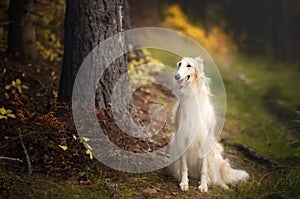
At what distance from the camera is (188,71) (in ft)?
16.8

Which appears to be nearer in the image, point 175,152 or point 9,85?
point 175,152

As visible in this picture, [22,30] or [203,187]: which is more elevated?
[22,30]

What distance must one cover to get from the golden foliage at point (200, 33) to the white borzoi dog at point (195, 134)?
12.0 m

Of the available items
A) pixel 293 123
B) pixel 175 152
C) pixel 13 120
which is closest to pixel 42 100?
pixel 13 120

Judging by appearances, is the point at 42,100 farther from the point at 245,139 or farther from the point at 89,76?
the point at 245,139

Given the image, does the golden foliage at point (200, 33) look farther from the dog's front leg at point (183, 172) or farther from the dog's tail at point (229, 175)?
the dog's front leg at point (183, 172)

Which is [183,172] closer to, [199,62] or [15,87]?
[199,62]

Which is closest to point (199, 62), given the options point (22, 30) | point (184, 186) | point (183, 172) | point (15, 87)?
point (183, 172)

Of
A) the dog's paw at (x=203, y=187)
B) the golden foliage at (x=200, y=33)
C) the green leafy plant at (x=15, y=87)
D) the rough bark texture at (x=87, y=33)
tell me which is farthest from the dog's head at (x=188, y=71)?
the golden foliage at (x=200, y=33)

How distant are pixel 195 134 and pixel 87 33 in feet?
6.54

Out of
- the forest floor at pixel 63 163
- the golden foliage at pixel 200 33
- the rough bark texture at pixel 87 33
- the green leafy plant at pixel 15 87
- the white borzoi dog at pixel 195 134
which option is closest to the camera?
the forest floor at pixel 63 163

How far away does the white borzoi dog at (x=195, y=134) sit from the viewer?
5230 millimetres

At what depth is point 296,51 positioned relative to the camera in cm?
2783

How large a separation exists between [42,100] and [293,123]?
3.84 m
